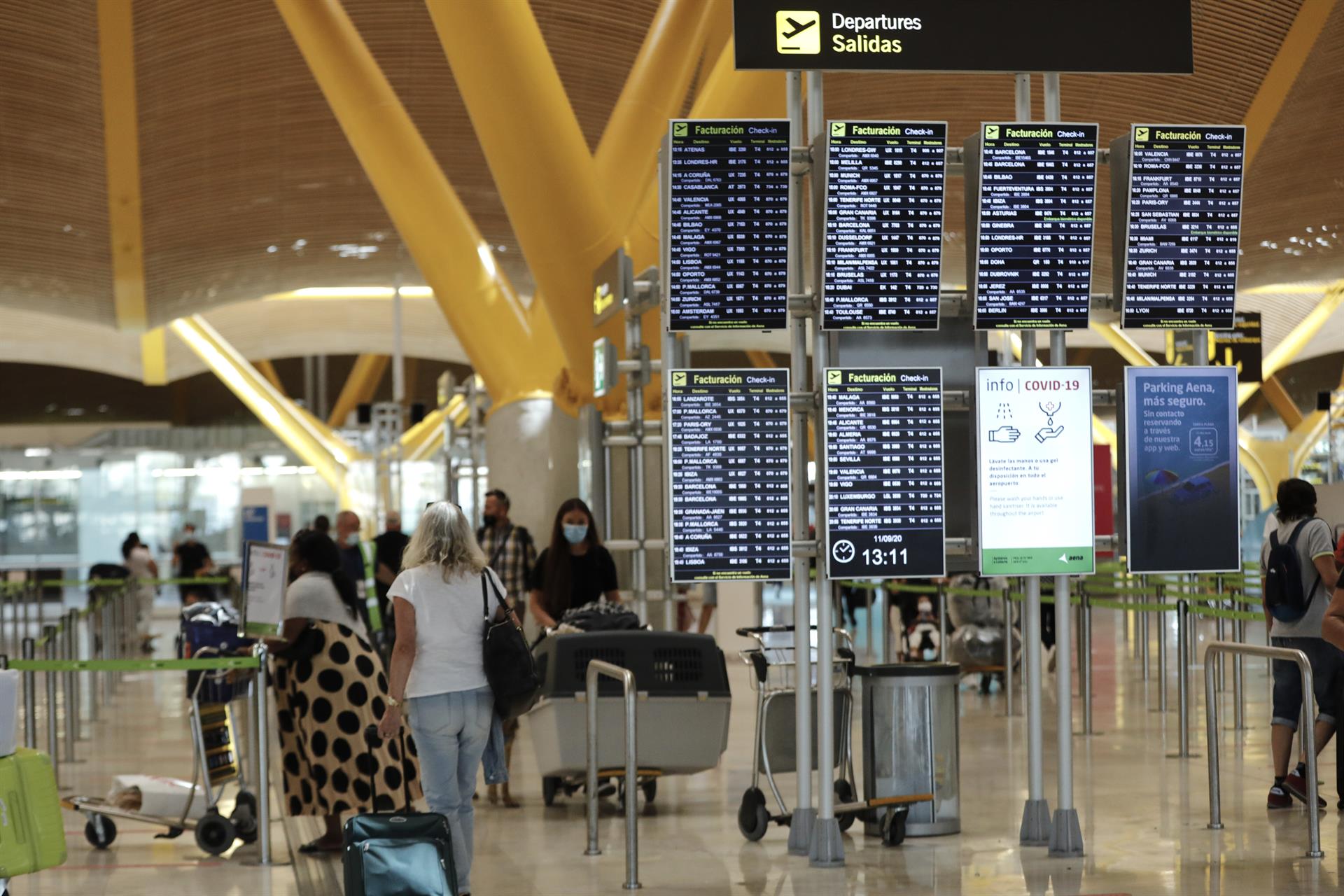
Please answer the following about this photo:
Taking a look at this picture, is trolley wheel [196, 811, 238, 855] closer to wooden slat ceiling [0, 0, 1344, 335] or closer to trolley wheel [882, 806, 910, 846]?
trolley wheel [882, 806, 910, 846]

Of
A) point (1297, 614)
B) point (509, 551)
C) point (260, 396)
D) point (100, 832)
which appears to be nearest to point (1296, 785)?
point (1297, 614)

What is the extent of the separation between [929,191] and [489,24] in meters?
5.92

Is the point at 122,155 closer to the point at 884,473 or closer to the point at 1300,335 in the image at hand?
the point at 884,473

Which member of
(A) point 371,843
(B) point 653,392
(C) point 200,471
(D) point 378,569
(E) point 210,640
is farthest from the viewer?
(C) point 200,471

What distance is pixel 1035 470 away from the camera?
734 centimetres

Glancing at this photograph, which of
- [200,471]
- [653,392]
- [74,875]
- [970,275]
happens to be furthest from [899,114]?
[200,471]

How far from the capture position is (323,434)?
3669cm

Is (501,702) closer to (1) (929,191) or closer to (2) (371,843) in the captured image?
(2) (371,843)

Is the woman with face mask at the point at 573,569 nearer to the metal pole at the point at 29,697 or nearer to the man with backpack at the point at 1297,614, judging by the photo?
the metal pole at the point at 29,697

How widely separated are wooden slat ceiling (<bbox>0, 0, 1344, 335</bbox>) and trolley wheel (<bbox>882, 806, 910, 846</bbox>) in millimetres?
14108

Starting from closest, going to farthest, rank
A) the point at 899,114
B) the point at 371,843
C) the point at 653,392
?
the point at 371,843 → the point at 653,392 → the point at 899,114

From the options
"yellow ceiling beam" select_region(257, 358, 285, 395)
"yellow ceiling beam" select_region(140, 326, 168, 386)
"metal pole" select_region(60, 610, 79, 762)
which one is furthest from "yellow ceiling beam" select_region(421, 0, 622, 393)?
"yellow ceiling beam" select_region(257, 358, 285, 395)

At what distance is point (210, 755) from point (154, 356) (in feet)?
109

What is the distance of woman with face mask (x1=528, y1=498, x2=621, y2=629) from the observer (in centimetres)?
999
